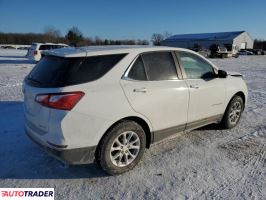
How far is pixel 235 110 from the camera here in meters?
5.92

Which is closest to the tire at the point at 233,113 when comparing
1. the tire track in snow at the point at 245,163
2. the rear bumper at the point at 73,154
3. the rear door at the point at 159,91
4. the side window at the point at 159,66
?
the tire track in snow at the point at 245,163

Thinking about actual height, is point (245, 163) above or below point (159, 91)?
below

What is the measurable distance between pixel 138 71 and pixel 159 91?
42 cm

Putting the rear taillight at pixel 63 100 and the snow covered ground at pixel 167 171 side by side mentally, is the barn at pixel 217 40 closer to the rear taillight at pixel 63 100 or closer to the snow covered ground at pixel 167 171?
the snow covered ground at pixel 167 171

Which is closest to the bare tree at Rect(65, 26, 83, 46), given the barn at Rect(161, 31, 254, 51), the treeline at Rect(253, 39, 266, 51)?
the barn at Rect(161, 31, 254, 51)

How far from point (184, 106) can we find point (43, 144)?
7.16ft

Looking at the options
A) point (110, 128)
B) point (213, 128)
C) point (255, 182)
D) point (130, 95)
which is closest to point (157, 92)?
point (130, 95)

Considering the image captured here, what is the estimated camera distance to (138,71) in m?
4.08

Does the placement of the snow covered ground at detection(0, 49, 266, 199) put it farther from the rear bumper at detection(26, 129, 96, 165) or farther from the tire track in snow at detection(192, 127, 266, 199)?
the rear bumper at detection(26, 129, 96, 165)

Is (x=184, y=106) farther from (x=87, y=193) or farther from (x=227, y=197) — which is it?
(x=87, y=193)

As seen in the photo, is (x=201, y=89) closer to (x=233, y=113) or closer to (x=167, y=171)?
(x=233, y=113)

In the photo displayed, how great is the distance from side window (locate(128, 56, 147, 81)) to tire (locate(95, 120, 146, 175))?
0.62 metres

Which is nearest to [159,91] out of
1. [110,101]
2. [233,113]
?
[110,101]

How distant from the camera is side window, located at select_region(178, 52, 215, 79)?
4777 millimetres
